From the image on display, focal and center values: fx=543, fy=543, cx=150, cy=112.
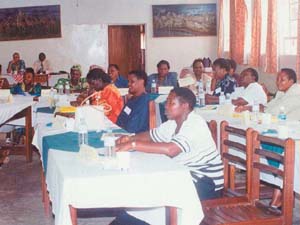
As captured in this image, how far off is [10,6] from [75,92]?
671 centimetres

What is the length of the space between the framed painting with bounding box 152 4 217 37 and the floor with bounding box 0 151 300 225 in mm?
7656

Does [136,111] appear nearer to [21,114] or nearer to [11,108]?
[11,108]

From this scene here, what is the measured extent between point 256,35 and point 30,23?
629cm

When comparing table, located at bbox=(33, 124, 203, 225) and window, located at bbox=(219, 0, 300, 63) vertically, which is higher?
window, located at bbox=(219, 0, 300, 63)

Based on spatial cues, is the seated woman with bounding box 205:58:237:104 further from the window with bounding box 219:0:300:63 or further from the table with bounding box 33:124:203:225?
the table with bounding box 33:124:203:225

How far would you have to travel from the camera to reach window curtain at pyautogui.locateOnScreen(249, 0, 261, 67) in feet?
32.0

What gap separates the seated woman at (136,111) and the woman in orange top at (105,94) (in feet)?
0.76

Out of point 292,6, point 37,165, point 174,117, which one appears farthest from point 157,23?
point 174,117

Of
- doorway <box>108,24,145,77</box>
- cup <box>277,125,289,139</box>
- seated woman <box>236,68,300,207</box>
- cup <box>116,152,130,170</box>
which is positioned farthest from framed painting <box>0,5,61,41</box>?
cup <box>116,152,130,170</box>

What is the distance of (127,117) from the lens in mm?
5215

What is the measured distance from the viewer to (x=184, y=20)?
1373 centimetres

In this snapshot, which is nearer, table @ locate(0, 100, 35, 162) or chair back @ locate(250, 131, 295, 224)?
chair back @ locate(250, 131, 295, 224)

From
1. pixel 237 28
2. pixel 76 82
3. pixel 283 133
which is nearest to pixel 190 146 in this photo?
pixel 283 133

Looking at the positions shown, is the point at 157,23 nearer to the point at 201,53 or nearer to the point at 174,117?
the point at 201,53
